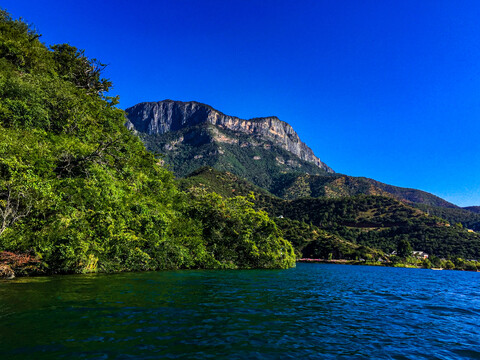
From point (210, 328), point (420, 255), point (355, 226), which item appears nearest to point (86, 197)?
point (210, 328)

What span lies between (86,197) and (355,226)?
155311 millimetres

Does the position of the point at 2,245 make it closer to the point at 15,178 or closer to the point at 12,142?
the point at 15,178

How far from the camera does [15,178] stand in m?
Result: 16.2

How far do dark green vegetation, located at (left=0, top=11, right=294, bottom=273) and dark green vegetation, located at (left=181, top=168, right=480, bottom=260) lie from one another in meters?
67.3

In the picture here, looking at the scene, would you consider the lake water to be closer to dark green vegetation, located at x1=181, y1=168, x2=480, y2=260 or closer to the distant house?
dark green vegetation, located at x1=181, y1=168, x2=480, y2=260

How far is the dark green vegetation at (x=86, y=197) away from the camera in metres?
17.4

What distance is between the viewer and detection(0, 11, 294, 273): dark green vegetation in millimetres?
17391

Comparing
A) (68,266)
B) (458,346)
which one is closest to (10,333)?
(458,346)

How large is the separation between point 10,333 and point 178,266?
2439 cm

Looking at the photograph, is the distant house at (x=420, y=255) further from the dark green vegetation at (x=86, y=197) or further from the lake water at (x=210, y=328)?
the lake water at (x=210, y=328)

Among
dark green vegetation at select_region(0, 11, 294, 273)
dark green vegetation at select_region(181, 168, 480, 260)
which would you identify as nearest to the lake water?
dark green vegetation at select_region(0, 11, 294, 273)

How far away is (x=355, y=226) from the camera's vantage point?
153625 mm

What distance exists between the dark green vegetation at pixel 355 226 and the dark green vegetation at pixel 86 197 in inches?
2649

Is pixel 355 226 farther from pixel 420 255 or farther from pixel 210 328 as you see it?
pixel 210 328
